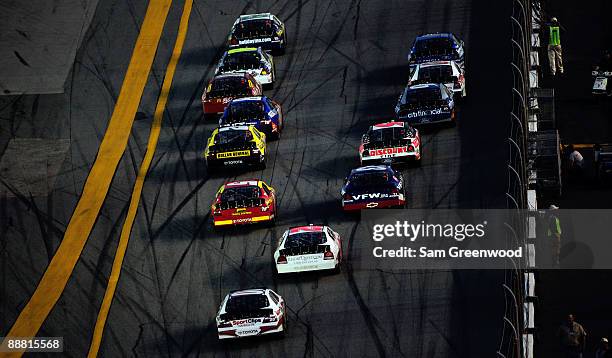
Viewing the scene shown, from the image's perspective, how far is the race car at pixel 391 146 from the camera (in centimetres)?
5653

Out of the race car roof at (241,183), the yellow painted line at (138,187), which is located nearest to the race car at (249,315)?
the yellow painted line at (138,187)

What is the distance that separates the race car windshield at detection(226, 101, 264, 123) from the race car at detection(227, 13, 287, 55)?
717 cm

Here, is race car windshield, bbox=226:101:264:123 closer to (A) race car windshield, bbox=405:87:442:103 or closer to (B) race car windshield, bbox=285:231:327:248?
(A) race car windshield, bbox=405:87:442:103

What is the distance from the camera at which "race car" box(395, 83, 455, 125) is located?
59.2 meters

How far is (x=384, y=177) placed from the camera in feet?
176

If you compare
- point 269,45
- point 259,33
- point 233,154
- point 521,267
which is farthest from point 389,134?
point 521,267

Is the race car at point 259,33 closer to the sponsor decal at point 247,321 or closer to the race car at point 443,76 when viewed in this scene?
the race car at point 443,76

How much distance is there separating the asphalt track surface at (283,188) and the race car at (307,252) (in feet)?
2.15

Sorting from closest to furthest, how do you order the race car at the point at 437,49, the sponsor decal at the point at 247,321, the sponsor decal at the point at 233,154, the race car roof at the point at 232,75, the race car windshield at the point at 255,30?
the sponsor decal at the point at 247,321 → the sponsor decal at the point at 233,154 → the race car roof at the point at 232,75 → the race car at the point at 437,49 → the race car windshield at the point at 255,30

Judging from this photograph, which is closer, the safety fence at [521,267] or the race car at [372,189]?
the safety fence at [521,267]

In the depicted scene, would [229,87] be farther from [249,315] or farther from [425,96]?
[249,315]

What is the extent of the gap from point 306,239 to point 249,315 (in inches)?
165

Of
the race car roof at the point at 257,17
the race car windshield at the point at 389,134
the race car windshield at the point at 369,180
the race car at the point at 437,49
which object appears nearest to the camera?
the race car windshield at the point at 369,180

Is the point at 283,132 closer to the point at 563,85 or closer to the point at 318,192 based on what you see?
the point at 318,192
